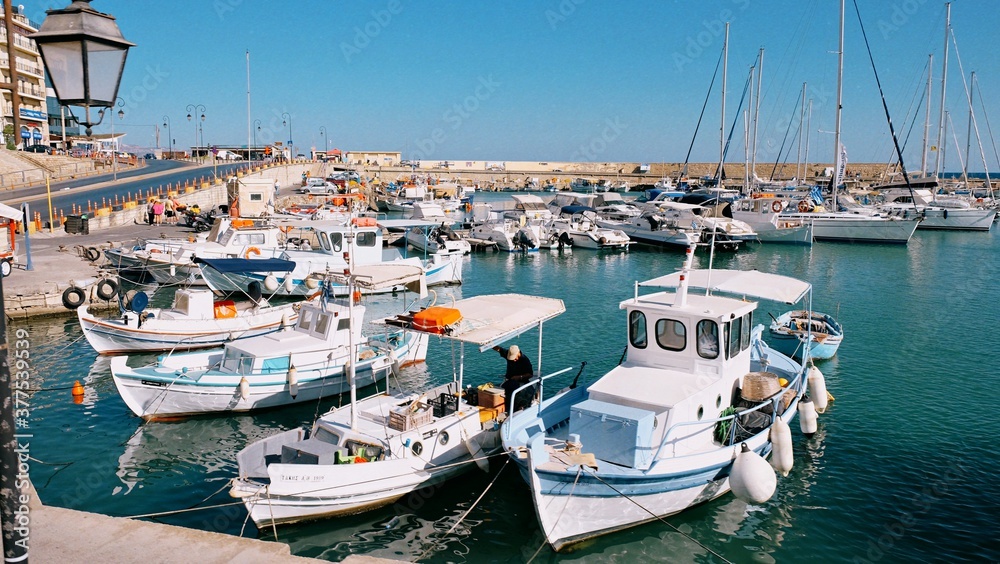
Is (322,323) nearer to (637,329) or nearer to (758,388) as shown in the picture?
(637,329)

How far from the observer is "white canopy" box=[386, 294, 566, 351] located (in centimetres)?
1319

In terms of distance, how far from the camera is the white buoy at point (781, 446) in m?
12.5

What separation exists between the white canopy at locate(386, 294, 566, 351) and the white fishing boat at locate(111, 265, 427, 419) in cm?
261

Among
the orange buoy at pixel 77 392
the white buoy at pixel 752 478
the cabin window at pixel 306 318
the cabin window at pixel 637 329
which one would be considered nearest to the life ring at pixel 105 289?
the orange buoy at pixel 77 392

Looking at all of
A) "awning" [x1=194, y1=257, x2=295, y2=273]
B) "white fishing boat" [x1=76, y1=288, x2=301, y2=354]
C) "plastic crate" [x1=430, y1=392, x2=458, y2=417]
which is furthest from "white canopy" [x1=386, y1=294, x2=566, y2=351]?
"awning" [x1=194, y1=257, x2=295, y2=273]

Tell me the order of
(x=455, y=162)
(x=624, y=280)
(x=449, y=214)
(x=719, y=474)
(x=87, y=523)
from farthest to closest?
(x=455, y=162)
(x=449, y=214)
(x=624, y=280)
(x=719, y=474)
(x=87, y=523)

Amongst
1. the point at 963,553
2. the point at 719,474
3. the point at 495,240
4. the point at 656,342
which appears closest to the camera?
the point at 963,553

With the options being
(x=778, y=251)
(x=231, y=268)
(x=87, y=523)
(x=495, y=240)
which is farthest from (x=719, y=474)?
(x=778, y=251)

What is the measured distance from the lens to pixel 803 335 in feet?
68.6

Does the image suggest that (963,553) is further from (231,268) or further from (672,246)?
(672,246)

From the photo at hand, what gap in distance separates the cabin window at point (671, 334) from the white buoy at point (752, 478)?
2482 mm

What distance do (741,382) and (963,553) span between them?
433 cm

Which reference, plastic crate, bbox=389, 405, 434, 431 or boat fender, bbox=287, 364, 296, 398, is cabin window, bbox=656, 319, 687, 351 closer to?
plastic crate, bbox=389, 405, 434, 431

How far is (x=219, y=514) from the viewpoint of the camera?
12.1 m
